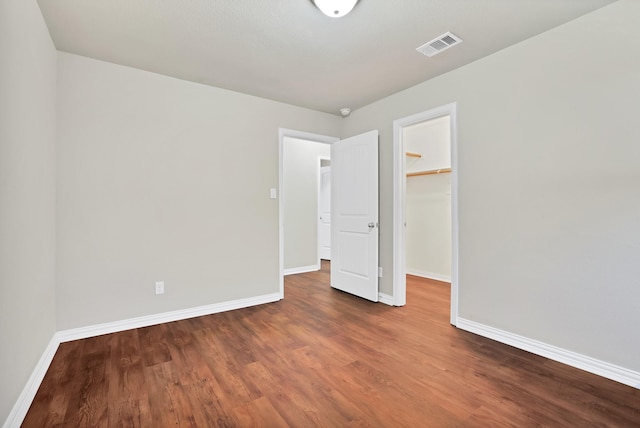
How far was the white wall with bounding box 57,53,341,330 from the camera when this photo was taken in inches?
100.0

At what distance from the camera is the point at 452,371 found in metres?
2.02

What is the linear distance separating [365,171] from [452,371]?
7.64 ft

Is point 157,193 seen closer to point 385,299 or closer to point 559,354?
point 385,299

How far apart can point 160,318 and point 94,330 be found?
1.72ft

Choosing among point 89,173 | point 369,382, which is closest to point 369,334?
point 369,382

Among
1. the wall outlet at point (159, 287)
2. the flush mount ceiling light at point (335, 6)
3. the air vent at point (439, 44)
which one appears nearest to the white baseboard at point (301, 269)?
the wall outlet at point (159, 287)

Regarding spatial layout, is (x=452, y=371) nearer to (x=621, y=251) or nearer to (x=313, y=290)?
(x=621, y=251)

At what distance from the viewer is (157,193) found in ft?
9.48

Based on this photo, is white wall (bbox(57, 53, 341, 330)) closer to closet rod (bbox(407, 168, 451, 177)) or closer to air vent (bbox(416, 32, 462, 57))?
air vent (bbox(416, 32, 462, 57))

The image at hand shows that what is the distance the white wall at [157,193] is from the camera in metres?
2.54

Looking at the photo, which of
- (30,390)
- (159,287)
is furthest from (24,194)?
(159,287)

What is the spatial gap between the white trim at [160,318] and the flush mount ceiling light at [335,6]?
2.93m

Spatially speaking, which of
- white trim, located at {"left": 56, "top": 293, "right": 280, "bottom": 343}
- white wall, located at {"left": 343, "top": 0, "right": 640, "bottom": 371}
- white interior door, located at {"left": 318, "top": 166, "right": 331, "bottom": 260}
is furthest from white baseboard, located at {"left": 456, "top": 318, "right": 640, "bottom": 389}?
white interior door, located at {"left": 318, "top": 166, "right": 331, "bottom": 260}

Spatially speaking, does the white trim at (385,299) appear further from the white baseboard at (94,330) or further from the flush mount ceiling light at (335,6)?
the flush mount ceiling light at (335,6)
